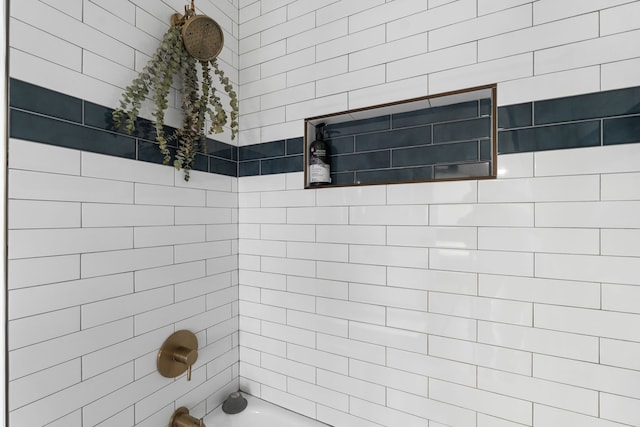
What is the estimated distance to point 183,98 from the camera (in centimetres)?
128

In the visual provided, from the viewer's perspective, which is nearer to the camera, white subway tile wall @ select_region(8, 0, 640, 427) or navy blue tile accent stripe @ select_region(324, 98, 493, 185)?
white subway tile wall @ select_region(8, 0, 640, 427)

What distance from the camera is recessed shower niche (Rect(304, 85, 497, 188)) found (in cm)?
115

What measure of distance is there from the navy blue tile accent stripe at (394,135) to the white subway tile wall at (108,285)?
0.08 meters

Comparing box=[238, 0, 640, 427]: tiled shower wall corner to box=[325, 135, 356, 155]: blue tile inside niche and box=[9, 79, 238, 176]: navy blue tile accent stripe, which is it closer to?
box=[325, 135, 356, 155]: blue tile inside niche

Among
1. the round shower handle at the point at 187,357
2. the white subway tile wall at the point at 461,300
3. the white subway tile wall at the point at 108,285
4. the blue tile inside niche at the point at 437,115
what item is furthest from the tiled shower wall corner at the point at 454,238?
the round shower handle at the point at 187,357

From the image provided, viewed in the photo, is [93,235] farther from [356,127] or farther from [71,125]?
[356,127]

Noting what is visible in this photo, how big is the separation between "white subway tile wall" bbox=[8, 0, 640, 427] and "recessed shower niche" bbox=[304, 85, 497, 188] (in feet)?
0.22

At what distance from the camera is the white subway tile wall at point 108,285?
33.8 inches

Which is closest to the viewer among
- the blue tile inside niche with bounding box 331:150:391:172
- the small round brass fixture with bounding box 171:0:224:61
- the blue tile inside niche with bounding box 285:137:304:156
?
the small round brass fixture with bounding box 171:0:224:61

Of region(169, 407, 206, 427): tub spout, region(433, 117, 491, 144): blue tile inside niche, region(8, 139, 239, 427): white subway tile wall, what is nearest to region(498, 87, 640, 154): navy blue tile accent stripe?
region(433, 117, 491, 144): blue tile inside niche

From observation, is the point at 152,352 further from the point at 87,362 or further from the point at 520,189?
the point at 520,189

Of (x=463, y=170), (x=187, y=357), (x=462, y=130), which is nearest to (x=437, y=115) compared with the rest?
(x=462, y=130)

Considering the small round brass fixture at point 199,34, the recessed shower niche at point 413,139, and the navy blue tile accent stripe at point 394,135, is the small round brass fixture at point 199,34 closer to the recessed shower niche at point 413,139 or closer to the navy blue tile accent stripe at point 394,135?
the navy blue tile accent stripe at point 394,135

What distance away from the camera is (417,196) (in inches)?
46.4
